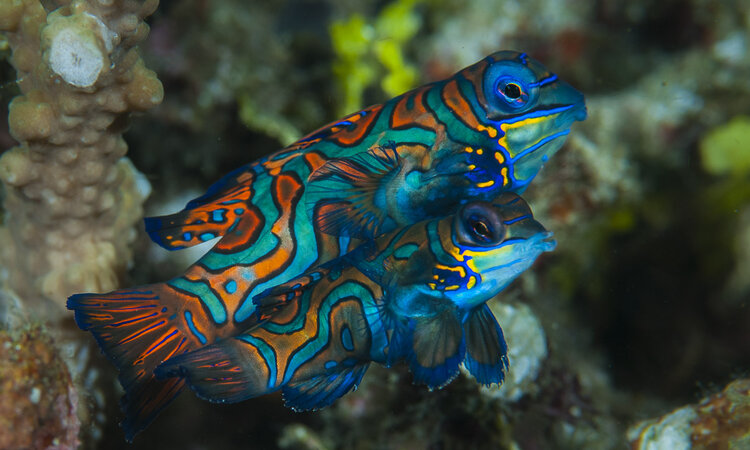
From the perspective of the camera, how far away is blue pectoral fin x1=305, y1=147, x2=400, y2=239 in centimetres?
243

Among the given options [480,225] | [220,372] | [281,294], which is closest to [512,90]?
[480,225]

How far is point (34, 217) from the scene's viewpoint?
3.30 m

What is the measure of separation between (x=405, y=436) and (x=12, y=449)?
2.17 metres

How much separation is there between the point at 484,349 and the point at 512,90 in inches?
47.7

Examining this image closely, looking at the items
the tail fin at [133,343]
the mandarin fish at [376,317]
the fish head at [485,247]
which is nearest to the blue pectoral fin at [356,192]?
the mandarin fish at [376,317]

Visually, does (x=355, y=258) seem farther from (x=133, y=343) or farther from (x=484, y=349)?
(x=133, y=343)

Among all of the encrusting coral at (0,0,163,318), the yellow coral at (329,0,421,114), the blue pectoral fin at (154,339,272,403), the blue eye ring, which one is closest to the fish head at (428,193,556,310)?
the blue eye ring

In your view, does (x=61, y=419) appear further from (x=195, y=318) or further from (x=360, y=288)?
(x=360, y=288)

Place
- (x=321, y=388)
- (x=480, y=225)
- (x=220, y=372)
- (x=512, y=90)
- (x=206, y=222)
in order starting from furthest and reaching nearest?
(x=206, y=222), (x=512, y=90), (x=321, y=388), (x=220, y=372), (x=480, y=225)

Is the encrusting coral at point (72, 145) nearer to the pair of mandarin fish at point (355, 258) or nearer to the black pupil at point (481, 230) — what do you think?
the pair of mandarin fish at point (355, 258)

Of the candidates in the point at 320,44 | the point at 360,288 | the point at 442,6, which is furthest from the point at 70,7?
the point at 442,6

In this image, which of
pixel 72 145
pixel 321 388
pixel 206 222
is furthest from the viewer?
pixel 72 145

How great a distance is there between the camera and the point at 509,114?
2529 millimetres

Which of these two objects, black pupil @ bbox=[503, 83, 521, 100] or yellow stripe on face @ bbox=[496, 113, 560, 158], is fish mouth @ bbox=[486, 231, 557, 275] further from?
black pupil @ bbox=[503, 83, 521, 100]
